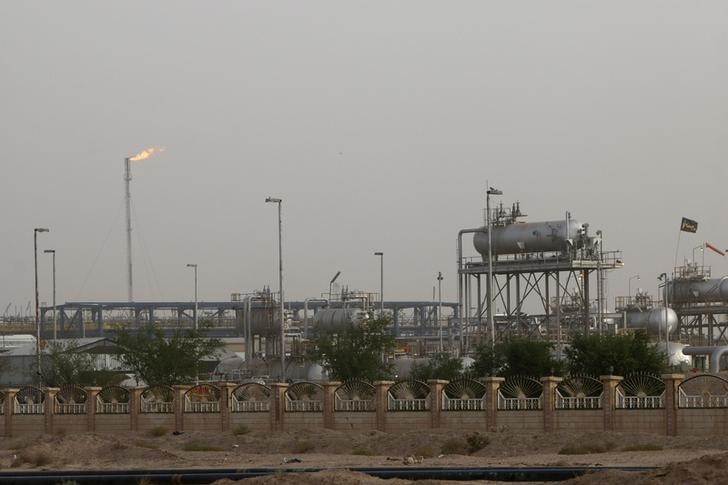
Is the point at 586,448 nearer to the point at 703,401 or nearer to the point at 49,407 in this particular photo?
the point at 703,401

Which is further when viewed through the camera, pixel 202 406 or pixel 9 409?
pixel 9 409

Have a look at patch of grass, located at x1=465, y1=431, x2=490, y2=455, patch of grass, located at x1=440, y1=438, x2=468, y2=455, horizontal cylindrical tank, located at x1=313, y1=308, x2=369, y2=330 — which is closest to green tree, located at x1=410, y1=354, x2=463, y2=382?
horizontal cylindrical tank, located at x1=313, y1=308, x2=369, y2=330

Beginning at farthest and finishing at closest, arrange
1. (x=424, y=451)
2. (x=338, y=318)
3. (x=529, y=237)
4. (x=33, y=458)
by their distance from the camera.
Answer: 1. (x=338, y=318)
2. (x=529, y=237)
3. (x=33, y=458)
4. (x=424, y=451)

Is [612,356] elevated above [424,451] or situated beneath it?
elevated above

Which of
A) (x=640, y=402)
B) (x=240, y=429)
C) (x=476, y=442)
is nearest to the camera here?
(x=476, y=442)

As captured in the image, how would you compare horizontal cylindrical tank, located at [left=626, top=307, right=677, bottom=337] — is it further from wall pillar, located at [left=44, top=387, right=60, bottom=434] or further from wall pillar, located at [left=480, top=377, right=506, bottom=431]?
wall pillar, located at [left=480, top=377, right=506, bottom=431]

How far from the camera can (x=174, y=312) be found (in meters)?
150

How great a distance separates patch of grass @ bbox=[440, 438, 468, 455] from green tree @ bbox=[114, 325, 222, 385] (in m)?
31.9

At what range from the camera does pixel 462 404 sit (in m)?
48.3

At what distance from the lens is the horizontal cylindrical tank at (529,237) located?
80750mm

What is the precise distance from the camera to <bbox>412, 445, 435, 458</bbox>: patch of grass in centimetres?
4203

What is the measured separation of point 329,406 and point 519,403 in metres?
7.60

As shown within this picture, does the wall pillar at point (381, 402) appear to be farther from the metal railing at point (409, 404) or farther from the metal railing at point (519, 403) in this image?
the metal railing at point (519, 403)

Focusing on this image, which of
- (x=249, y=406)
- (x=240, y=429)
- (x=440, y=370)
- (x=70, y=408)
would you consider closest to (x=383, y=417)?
(x=240, y=429)
